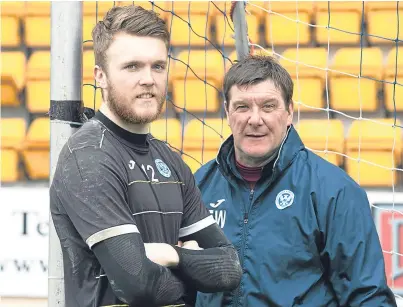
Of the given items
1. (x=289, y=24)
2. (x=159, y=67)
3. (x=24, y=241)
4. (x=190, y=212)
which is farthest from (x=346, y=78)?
(x=159, y=67)

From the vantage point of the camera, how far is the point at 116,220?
5.97 ft

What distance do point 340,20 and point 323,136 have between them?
1.14 meters

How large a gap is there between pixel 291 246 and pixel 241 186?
27cm

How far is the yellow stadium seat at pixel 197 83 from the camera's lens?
20.0 ft

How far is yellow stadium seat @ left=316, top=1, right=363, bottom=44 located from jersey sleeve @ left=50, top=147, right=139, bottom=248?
15.4 ft

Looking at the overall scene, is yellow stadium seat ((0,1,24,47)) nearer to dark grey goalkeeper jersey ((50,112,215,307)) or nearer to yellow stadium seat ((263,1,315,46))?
yellow stadium seat ((263,1,315,46))

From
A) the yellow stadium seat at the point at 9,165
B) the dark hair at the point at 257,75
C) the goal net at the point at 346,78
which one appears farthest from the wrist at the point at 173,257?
the yellow stadium seat at the point at 9,165

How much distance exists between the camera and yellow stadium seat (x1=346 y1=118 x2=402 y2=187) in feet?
17.8

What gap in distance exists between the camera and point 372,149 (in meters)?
5.61

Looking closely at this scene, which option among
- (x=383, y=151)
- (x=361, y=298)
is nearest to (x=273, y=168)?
(x=361, y=298)

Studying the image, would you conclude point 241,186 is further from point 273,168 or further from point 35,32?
point 35,32

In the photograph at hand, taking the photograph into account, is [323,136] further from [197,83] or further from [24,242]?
Answer: [24,242]

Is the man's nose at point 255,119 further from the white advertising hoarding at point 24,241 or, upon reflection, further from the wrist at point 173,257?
the white advertising hoarding at point 24,241

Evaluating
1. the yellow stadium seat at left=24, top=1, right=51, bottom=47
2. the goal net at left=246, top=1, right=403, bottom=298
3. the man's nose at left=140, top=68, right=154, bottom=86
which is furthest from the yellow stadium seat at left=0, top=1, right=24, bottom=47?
the man's nose at left=140, top=68, right=154, bottom=86
